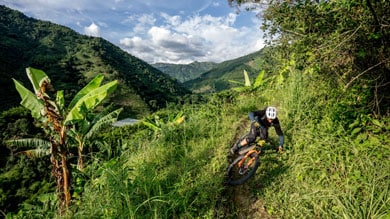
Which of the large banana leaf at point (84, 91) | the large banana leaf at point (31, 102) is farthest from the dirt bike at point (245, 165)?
the large banana leaf at point (31, 102)

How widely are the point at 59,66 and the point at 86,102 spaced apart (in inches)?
3028

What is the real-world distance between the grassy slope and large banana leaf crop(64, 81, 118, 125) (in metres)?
1.36

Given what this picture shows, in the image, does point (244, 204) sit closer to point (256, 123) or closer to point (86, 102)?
point (256, 123)

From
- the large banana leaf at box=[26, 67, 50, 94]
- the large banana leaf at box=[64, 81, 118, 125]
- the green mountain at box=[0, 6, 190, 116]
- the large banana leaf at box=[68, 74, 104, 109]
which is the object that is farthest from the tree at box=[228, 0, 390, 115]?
the green mountain at box=[0, 6, 190, 116]

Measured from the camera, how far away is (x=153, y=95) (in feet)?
258

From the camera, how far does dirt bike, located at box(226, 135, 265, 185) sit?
443 cm

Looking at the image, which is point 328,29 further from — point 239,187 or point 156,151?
point 156,151

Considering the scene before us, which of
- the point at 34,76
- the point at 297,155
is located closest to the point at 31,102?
the point at 34,76

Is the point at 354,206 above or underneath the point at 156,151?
underneath

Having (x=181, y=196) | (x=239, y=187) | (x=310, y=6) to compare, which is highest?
(x=310, y=6)

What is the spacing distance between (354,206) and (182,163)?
275 centimetres

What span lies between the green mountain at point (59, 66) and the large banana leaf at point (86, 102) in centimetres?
4777

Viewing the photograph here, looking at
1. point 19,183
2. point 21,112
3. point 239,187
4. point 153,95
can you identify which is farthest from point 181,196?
point 153,95

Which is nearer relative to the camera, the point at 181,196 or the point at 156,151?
the point at 181,196
